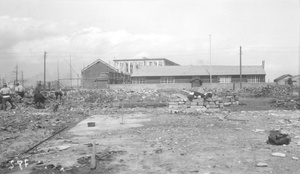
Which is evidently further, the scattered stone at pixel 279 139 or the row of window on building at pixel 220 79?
the row of window on building at pixel 220 79

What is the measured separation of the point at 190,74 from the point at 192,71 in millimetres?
926

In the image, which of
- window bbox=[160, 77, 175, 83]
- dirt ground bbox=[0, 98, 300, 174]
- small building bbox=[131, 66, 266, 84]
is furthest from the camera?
window bbox=[160, 77, 175, 83]

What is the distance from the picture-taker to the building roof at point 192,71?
160 feet

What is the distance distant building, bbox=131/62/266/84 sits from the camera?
48.7 meters

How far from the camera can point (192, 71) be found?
162 feet

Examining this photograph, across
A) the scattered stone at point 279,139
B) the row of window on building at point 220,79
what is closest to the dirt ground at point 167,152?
the scattered stone at point 279,139

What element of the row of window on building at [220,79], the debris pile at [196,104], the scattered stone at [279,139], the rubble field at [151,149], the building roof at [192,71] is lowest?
the rubble field at [151,149]

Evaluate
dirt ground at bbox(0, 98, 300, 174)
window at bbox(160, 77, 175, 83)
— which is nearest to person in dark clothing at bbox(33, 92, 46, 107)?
dirt ground at bbox(0, 98, 300, 174)

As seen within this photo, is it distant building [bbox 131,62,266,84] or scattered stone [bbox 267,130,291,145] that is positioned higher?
distant building [bbox 131,62,266,84]

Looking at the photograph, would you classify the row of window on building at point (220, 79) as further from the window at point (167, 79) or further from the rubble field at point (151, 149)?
the rubble field at point (151, 149)

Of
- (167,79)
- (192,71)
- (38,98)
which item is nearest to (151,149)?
(38,98)

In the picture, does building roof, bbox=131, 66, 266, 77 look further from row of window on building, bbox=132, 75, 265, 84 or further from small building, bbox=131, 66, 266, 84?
row of window on building, bbox=132, 75, 265, 84

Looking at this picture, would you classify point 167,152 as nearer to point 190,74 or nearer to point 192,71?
point 190,74

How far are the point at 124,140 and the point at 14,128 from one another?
13.8 ft
